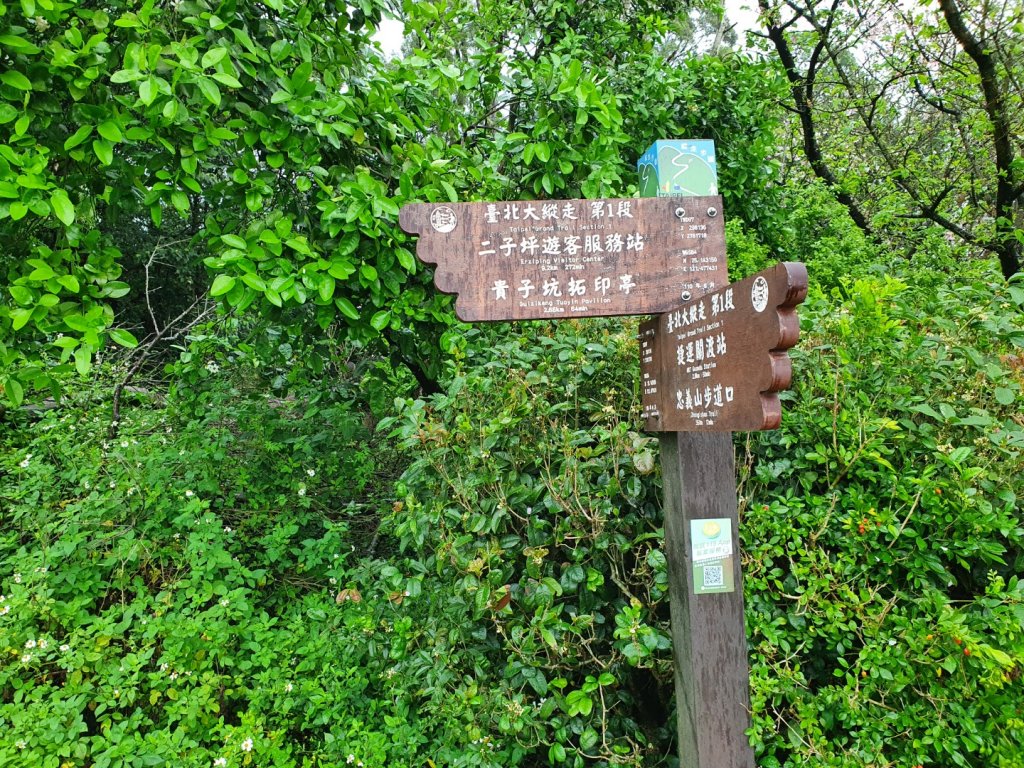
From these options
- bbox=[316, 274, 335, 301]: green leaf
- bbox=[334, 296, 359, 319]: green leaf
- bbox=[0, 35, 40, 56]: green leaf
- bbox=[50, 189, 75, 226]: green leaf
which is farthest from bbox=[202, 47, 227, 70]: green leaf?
bbox=[334, 296, 359, 319]: green leaf

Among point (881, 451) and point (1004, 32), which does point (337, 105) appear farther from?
point (1004, 32)

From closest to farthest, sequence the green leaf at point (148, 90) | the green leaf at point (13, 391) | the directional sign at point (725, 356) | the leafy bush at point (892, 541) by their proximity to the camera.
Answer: the directional sign at point (725, 356) < the leafy bush at point (892, 541) < the green leaf at point (148, 90) < the green leaf at point (13, 391)

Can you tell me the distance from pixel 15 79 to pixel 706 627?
2637 mm

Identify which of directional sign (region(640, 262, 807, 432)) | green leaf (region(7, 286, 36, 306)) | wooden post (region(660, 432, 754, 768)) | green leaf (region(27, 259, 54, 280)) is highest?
green leaf (region(27, 259, 54, 280))

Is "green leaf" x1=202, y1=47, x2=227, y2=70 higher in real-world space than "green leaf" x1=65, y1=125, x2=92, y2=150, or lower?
higher

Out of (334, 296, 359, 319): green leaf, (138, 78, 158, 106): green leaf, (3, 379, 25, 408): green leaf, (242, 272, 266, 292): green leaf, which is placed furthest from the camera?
(334, 296, 359, 319): green leaf

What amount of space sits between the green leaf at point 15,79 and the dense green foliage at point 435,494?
14 millimetres

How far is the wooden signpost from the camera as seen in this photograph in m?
1.66

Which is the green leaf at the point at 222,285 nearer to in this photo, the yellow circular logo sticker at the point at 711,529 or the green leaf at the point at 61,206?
the green leaf at the point at 61,206

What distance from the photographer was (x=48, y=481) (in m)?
3.23

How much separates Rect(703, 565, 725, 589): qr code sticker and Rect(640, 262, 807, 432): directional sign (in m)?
0.43

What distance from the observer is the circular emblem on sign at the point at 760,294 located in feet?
4.00

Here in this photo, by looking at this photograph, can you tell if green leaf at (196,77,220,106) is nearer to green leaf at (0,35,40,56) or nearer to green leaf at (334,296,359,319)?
green leaf at (0,35,40,56)

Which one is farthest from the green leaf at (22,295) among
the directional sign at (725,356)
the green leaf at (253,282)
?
the directional sign at (725,356)
